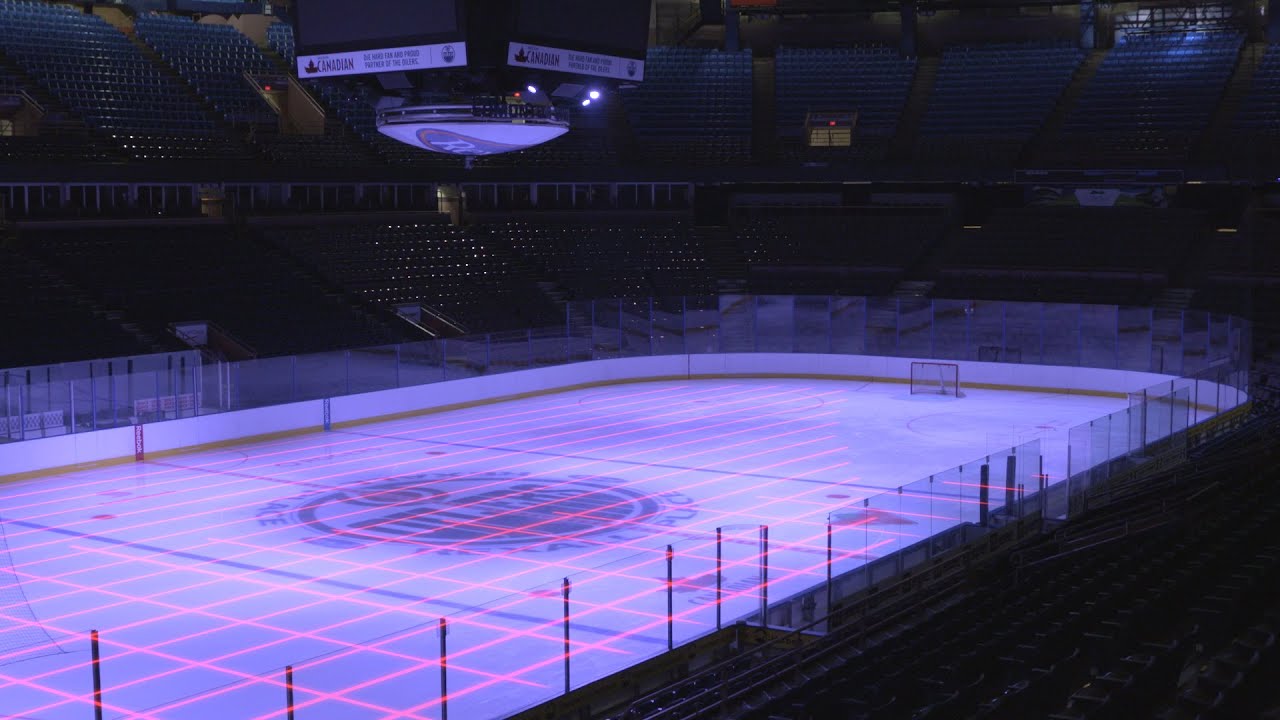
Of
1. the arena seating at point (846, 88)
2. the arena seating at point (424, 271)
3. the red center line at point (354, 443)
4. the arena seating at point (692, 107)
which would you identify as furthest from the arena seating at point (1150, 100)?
the arena seating at point (424, 271)

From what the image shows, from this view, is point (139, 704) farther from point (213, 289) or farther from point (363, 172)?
point (363, 172)

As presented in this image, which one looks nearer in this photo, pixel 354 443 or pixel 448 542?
pixel 448 542

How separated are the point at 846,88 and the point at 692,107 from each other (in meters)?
4.68

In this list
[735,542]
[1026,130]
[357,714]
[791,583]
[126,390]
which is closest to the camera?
[357,714]

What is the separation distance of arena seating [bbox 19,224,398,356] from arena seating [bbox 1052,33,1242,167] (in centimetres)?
1939

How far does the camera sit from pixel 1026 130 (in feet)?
122

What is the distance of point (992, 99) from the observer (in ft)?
128

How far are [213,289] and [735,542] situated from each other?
799 inches

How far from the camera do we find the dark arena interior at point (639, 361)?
382 inches

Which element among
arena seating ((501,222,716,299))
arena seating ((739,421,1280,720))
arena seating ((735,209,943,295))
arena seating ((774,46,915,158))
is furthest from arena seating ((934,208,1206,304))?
arena seating ((739,421,1280,720))

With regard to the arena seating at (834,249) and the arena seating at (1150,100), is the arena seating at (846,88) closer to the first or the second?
the arena seating at (834,249)

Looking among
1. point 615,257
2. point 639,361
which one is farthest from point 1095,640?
point 615,257

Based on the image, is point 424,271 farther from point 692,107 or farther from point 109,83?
point 692,107

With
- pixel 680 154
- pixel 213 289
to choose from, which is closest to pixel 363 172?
pixel 213 289
